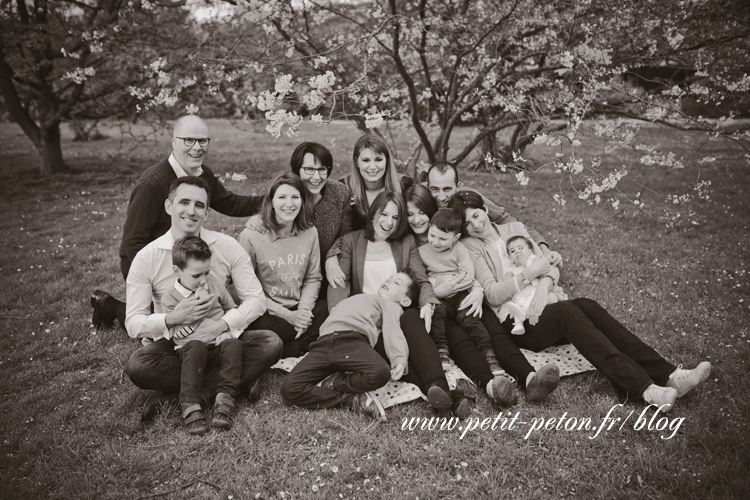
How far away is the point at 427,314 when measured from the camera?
3.70 meters

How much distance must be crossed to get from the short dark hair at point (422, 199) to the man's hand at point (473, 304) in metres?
0.84

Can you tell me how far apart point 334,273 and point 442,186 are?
1.25 m

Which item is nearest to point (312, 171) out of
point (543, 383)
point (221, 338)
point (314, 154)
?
point (314, 154)

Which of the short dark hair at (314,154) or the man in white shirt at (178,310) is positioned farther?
the short dark hair at (314,154)

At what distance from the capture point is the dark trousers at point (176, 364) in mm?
3225

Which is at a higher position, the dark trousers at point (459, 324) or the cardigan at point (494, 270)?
the cardigan at point (494, 270)

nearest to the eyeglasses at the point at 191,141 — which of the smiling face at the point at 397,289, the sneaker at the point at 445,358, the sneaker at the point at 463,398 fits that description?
the smiling face at the point at 397,289

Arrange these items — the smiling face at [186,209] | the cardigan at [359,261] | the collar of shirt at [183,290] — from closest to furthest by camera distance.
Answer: the collar of shirt at [183,290] → the smiling face at [186,209] → the cardigan at [359,261]

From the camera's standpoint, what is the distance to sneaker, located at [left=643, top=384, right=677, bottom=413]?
120 inches

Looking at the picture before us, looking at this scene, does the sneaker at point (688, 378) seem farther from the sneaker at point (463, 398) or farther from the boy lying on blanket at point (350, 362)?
the boy lying on blanket at point (350, 362)

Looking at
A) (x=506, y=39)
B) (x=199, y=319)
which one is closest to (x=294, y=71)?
(x=506, y=39)

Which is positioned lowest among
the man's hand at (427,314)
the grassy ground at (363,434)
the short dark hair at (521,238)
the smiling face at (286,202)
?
the grassy ground at (363,434)

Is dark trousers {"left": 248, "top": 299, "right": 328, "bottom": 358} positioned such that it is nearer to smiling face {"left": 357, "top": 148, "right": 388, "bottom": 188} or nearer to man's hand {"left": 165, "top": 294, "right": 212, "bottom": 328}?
man's hand {"left": 165, "top": 294, "right": 212, "bottom": 328}

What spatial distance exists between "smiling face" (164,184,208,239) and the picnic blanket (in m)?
1.23
